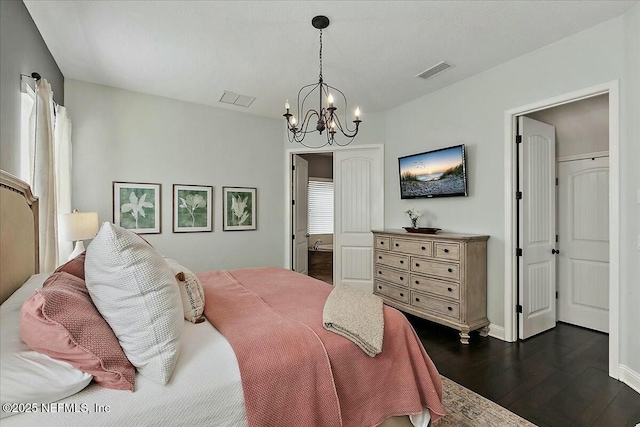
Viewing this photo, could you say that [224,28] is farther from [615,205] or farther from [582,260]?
[582,260]

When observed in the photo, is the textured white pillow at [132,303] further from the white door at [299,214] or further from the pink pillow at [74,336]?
the white door at [299,214]

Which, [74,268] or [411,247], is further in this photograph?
[411,247]

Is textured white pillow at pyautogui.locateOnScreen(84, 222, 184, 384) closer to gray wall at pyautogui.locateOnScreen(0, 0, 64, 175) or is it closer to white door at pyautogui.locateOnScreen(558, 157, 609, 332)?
gray wall at pyautogui.locateOnScreen(0, 0, 64, 175)

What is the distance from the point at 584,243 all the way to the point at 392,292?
221 centimetres

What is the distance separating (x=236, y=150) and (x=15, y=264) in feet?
10.2

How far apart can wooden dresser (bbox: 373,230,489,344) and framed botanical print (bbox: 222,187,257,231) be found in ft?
6.84

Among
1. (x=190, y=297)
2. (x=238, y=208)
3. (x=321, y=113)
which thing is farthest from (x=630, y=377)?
(x=238, y=208)

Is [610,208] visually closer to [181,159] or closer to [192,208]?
[192,208]

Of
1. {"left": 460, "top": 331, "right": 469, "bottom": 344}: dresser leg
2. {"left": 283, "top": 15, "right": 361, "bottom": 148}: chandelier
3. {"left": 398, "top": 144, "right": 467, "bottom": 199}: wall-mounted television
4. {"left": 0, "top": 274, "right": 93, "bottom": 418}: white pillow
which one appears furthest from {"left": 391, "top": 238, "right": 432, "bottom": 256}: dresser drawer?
{"left": 0, "top": 274, "right": 93, "bottom": 418}: white pillow

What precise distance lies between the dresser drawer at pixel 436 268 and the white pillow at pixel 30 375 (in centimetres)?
299

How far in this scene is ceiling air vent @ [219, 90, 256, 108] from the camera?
12.8 feet

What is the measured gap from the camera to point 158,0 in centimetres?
218

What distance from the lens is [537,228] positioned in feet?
10.7

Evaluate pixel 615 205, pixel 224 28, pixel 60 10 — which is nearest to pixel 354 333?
pixel 615 205
